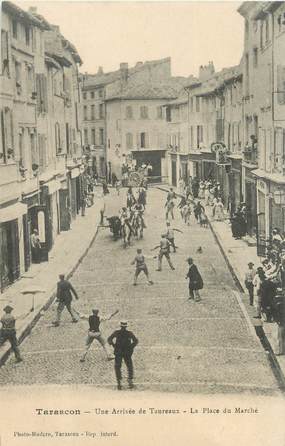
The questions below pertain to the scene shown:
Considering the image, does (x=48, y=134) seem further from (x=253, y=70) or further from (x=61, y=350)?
(x=61, y=350)

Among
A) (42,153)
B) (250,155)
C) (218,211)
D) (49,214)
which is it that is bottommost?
(218,211)

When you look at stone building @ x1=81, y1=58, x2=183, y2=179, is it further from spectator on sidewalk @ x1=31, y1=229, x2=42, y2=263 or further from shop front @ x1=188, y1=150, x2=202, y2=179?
spectator on sidewalk @ x1=31, y1=229, x2=42, y2=263

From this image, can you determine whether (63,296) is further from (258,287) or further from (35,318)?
(258,287)

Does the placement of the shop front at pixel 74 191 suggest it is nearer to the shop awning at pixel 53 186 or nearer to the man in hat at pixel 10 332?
the shop awning at pixel 53 186

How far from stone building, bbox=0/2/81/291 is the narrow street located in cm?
224

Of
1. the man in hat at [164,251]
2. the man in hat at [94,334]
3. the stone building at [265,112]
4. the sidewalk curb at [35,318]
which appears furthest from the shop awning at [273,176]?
the man in hat at [94,334]

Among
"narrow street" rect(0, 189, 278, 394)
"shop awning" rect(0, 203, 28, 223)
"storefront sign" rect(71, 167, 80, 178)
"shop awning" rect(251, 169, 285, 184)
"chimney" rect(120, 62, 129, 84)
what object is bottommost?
"narrow street" rect(0, 189, 278, 394)

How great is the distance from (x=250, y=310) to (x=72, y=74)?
2358cm

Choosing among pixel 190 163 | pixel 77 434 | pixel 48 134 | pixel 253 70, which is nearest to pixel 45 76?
pixel 48 134

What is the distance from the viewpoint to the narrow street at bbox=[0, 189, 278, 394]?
14891mm

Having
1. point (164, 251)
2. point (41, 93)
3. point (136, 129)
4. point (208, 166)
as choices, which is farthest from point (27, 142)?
point (136, 129)

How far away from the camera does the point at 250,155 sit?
32.9m

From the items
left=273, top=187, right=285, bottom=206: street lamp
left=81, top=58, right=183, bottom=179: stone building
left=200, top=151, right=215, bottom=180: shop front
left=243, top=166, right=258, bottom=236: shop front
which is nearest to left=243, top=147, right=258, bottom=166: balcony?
left=243, top=166, right=258, bottom=236: shop front

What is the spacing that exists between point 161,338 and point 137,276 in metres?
5.55
